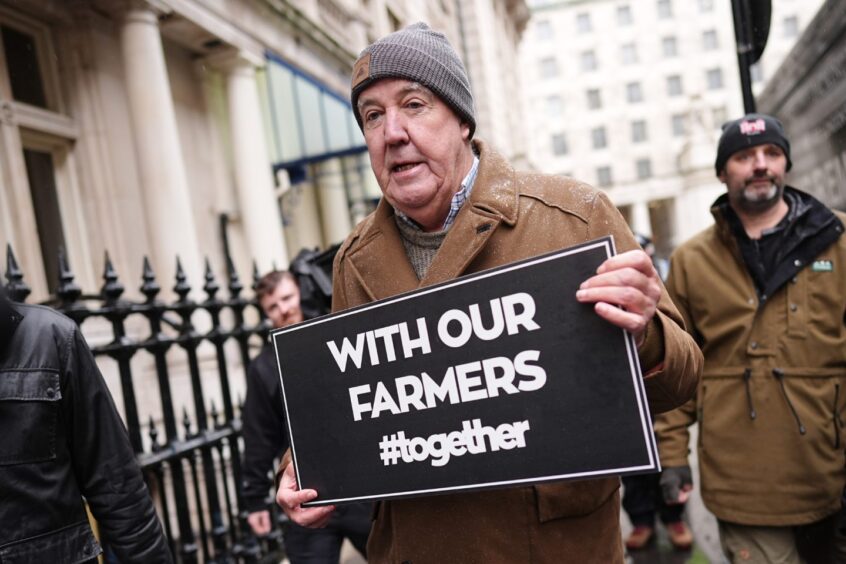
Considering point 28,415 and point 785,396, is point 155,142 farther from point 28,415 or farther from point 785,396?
point 785,396

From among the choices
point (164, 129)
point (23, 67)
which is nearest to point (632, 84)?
point (164, 129)

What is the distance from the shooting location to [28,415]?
83.9 inches

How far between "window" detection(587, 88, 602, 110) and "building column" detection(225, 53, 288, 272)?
55142 mm

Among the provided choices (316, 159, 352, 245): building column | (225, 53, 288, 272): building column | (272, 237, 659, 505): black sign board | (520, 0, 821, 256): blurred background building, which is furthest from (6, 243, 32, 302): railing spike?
(520, 0, 821, 256): blurred background building

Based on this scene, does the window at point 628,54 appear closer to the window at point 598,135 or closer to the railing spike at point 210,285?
the window at point 598,135

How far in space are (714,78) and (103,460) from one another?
6423 cm

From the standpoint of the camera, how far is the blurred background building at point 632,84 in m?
57.0

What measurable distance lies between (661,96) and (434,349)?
63434mm

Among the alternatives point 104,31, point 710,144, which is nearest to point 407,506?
point 104,31

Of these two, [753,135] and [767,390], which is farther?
[753,135]

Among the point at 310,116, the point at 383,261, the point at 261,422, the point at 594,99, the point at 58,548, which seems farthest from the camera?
the point at 594,99

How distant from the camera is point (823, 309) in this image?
2691mm

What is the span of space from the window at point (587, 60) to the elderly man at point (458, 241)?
6465 centimetres

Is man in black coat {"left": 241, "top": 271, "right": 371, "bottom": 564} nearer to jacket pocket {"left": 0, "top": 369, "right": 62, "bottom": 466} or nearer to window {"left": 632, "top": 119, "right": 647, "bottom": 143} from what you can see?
jacket pocket {"left": 0, "top": 369, "right": 62, "bottom": 466}
